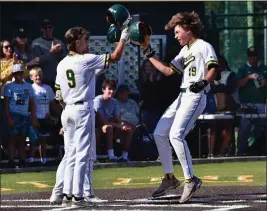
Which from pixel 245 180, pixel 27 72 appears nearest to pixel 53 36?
pixel 27 72

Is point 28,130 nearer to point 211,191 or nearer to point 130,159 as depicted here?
point 130,159

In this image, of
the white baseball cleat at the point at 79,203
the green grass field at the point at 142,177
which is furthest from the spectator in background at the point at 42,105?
the white baseball cleat at the point at 79,203

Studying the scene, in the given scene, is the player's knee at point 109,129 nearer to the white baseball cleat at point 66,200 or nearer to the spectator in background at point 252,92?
the spectator in background at point 252,92

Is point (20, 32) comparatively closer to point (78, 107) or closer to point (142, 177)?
point (142, 177)

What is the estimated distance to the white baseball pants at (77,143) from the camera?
33.3ft

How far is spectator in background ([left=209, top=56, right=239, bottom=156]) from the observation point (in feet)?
61.2

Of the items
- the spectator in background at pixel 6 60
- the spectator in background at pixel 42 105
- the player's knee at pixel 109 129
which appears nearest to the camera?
the spectator in background at pixel 6 60

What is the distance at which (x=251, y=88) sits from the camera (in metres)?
19.4

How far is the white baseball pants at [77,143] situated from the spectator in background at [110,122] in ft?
23.1

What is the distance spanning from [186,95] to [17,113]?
661 cm

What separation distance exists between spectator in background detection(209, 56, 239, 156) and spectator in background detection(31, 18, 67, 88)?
10.0 ft

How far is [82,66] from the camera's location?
10.2 m

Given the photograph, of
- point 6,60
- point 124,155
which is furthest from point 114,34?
point 124,155

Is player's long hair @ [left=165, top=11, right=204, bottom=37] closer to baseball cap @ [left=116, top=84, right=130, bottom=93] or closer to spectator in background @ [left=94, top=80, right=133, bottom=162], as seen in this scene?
spectator in background @ [left=94, top=80, right=133, bottom=162]
